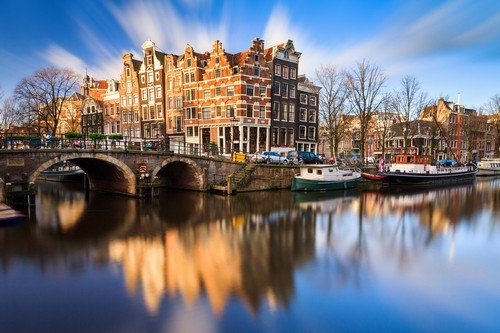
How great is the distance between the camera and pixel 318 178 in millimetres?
32500

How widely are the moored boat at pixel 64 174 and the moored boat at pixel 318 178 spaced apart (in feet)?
85.8

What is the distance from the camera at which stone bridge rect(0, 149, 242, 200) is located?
21.1m

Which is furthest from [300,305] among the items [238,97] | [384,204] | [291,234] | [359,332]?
[238,97]

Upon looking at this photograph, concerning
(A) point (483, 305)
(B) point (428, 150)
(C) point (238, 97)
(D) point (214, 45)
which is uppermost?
(D) point (214, 45)

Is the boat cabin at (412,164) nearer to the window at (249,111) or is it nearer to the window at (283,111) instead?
the window at (283,111)

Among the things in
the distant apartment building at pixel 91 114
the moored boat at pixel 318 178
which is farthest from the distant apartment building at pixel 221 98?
the moored boat at pixel 318 178

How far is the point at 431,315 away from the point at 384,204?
1977 cm

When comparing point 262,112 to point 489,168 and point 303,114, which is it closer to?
point 303,114

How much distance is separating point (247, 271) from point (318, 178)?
21936 millimetres

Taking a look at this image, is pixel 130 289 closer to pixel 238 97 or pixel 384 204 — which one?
pixel 384 204

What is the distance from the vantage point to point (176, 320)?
8.41 m

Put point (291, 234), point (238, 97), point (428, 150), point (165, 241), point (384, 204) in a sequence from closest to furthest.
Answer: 1. point (165, 241)
2. point (291, 234)
3. point (384, 204)
4. point (238, 97)
5. point (428, 150)

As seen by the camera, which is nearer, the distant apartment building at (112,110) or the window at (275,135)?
the window at (275,135)

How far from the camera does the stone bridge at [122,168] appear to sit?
21.1m
